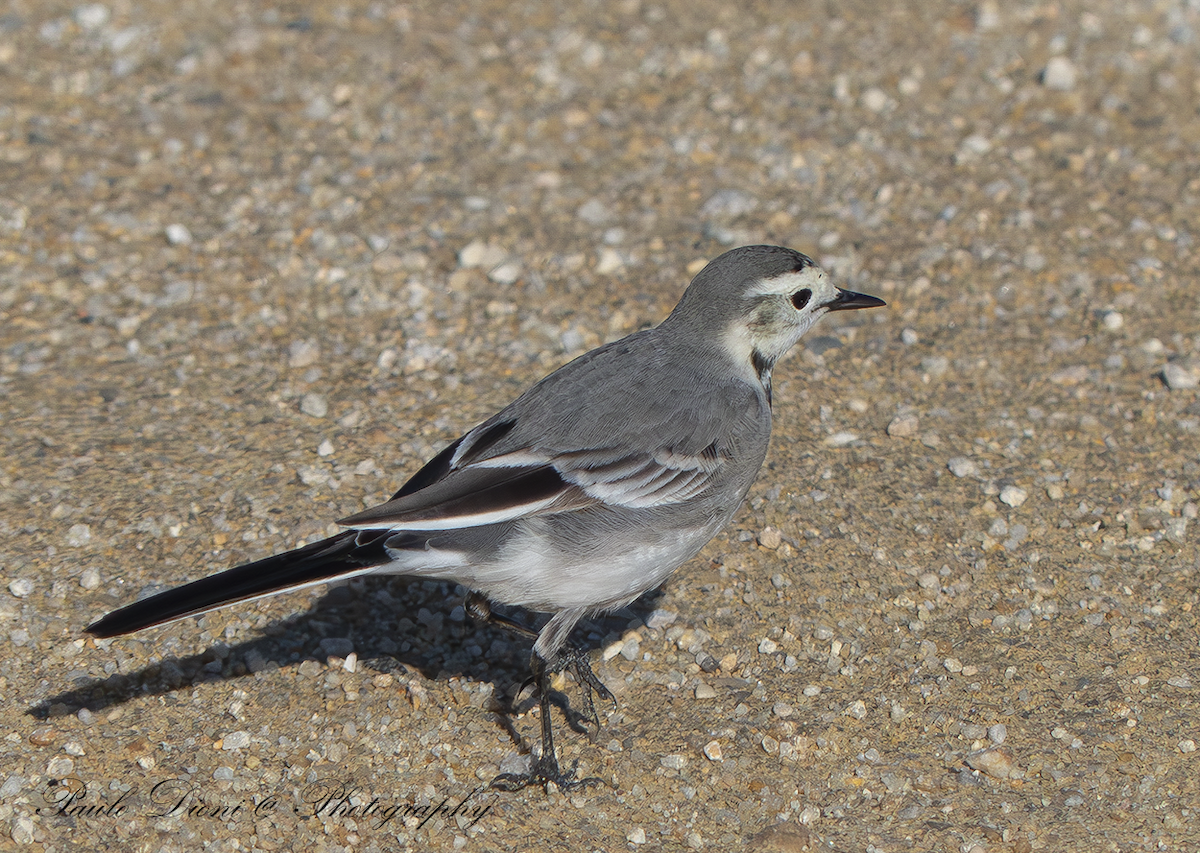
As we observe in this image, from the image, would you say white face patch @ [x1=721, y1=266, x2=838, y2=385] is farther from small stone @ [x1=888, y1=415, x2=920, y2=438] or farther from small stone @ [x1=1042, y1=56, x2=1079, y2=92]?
small stone @ [x1=1042, y1=56, x2=1079, y2=92]

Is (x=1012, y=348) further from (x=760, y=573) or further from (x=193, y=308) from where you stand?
(x=193, y=308)

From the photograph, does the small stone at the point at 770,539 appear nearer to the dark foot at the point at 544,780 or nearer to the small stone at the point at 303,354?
the dark foot at the point at 544,780

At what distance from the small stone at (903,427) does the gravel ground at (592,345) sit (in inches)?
1.9

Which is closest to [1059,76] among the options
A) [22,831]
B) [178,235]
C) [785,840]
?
[178,235]

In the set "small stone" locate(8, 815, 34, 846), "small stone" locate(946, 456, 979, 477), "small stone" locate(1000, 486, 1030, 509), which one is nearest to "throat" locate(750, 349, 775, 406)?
"small stone" locate(946, 456, 979, 477)

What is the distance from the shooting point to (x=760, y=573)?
5535mm

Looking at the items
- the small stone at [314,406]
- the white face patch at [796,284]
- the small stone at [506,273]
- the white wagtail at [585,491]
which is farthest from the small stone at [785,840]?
the small stone at [506,273]

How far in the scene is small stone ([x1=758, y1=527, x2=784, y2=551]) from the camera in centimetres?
564

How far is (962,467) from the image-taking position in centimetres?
602

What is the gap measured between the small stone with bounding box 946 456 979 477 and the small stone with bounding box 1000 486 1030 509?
186 millimetres

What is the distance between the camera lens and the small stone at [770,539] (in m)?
5.64

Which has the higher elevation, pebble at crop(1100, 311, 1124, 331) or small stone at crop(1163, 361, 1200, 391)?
pebble at crop(1100, 311, 1124, 331)

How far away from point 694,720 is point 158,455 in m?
3.04

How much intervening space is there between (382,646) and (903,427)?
290cm
